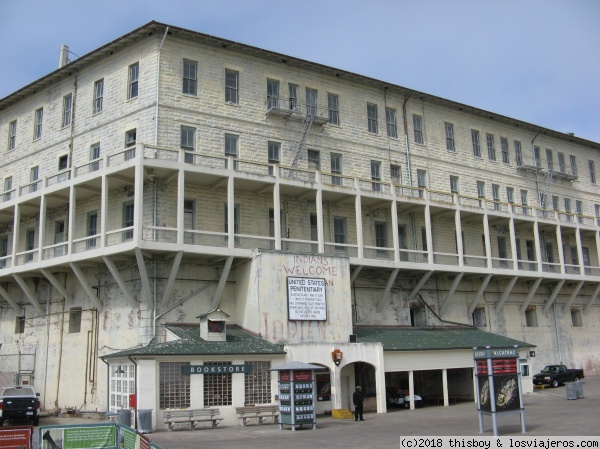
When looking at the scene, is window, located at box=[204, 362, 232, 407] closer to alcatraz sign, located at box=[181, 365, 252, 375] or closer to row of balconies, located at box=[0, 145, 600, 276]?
alcatraz sign, located at box=[181, 365, 252, 375]

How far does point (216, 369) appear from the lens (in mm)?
26922

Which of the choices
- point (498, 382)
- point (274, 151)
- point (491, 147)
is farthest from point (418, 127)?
point (498, 382)

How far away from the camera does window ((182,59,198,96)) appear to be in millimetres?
33062

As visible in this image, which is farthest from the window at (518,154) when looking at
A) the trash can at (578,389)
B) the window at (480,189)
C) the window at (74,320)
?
the window at (74,320)

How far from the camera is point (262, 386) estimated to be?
2819 cm

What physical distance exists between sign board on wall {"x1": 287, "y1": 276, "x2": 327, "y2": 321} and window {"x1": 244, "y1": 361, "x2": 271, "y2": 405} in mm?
3046

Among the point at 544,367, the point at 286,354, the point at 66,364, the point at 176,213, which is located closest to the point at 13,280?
the point at 66,364

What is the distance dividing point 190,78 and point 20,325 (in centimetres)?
1698

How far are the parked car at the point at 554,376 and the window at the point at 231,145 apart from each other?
2275 cm

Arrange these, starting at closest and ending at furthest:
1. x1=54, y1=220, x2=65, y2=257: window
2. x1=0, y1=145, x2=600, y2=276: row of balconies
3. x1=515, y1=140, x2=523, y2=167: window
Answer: x1=0, y1=145, x2=600, y2=276: row of balconies → x1=54, y1=220, x2=65, y2=257: window → x1=515, y1=140, x2=523, y2=167: window

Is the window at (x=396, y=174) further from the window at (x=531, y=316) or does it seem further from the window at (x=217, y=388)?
the window at (x=217, y=388)

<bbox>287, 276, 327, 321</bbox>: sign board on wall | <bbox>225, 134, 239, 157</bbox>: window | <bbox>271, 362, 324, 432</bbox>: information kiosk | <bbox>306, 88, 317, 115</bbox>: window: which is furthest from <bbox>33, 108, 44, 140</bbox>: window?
<bbox>271, 362, 324, 432</bbox>: information kiosk

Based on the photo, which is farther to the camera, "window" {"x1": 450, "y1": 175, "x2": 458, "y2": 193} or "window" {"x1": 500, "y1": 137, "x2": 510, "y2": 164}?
"window" {"x1": 500, "y1": 137, "x2": 510, "y2": 164}

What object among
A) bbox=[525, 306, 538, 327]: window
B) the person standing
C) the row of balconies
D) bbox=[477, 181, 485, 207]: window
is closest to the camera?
the person standing
